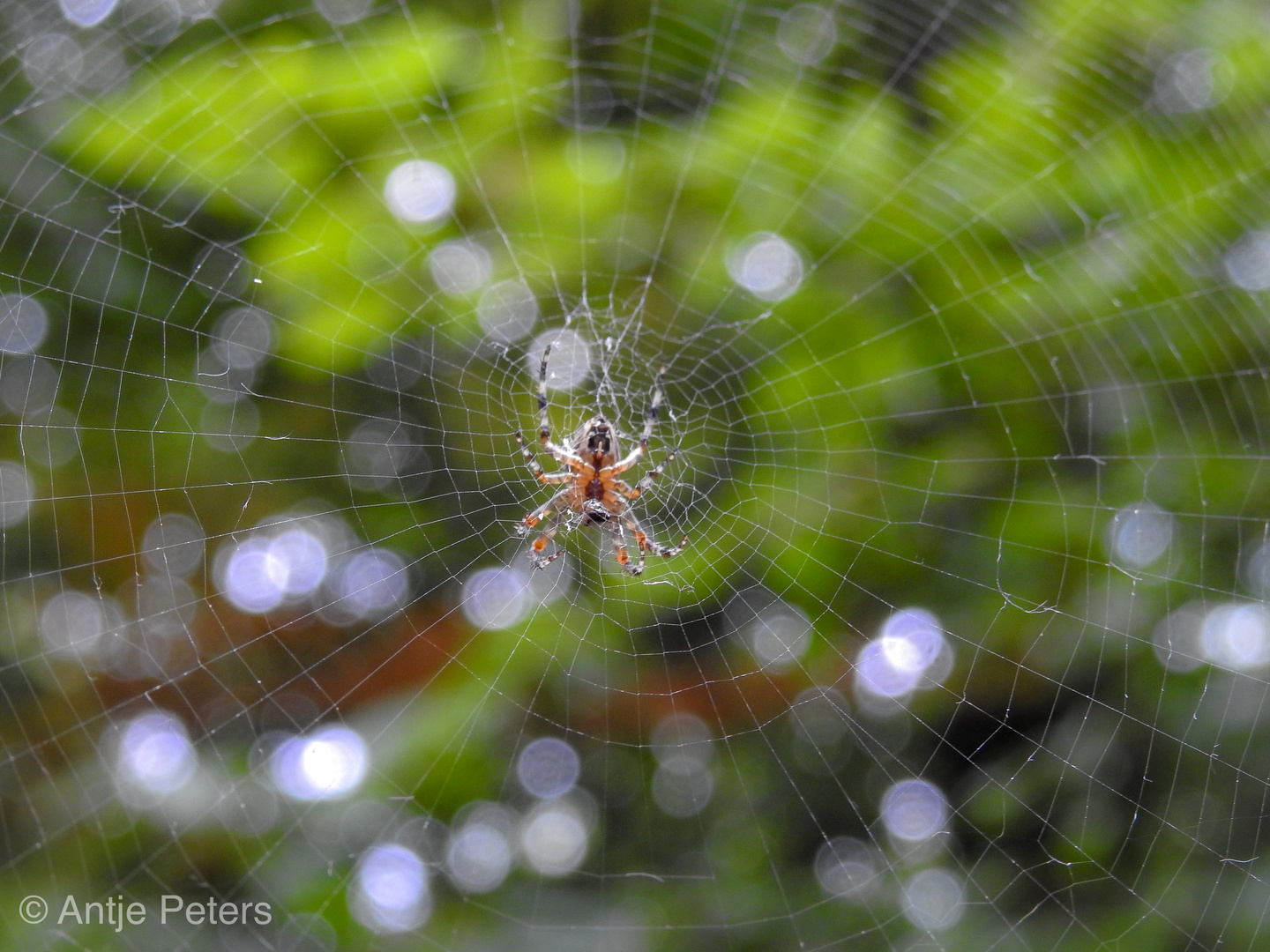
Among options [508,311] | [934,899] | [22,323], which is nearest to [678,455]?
[508,311]

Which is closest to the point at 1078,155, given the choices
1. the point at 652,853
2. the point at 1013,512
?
the point at 1013,512

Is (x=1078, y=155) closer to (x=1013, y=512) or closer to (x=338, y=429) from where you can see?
(x=1013, y=512)

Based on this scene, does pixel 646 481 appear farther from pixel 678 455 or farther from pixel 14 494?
pixel 14 494

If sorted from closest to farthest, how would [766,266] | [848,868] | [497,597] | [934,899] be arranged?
[766,266] → [934,899] → [848,868] → [497,597]

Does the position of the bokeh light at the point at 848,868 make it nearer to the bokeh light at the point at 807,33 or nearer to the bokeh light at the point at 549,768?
the bokeh light at the point at 549,768

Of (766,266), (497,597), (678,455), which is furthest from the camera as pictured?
(678,455)

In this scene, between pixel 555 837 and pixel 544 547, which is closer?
pixel 555 837

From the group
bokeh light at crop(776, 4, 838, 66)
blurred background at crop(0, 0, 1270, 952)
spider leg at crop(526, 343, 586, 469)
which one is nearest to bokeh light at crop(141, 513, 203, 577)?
blurred background at crop(0, 0, 1270, 952)

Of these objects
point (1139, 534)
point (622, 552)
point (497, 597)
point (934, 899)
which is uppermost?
point (622, 552)

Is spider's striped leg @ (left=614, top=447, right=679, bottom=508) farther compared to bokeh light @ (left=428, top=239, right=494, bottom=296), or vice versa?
spider's striped leg @ (left=614, top=447, right=679, bottom=508)

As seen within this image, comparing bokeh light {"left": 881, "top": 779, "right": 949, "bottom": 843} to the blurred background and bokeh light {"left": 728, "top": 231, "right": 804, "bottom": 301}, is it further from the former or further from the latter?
bokeh light {"left": 728, "top": 231, "right": 804, "bottom": 301}

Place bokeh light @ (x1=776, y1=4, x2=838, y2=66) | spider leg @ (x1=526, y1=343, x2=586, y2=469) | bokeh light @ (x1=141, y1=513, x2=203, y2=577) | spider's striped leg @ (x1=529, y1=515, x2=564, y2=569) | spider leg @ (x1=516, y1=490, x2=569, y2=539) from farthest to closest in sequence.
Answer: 1. spider leg @ (x1=516, y1=490, x2=569, y2=539)
2. spider's striped leg @ (x1=529, y1=515, x2=564, y2=569)
3. bokeh light @ (x1=141, y1=513, x2=203, y2=577)
4. spider leg @ (x1=526, y1=343, x2=586, y2=469)
5. bokeh light @ (x1=776, y1=4, x2=838, y2=66)
